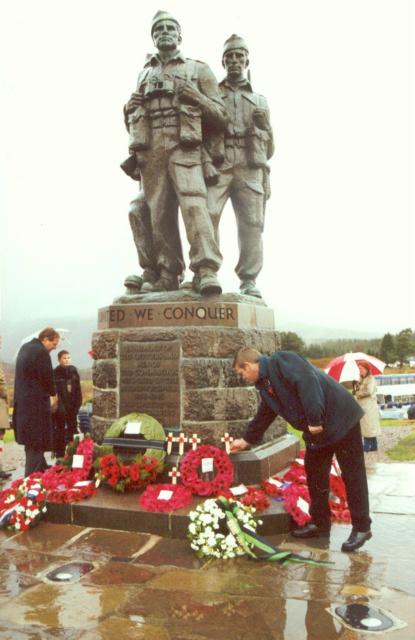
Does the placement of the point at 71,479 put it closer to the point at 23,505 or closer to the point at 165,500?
the point at 23,505

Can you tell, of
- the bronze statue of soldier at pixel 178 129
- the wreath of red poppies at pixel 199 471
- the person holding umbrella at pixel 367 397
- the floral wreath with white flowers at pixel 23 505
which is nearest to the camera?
the floral wreath with white flowers at pixel 23 505

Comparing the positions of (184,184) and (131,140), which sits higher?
(131,140)

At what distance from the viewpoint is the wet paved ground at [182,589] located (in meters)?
2.94

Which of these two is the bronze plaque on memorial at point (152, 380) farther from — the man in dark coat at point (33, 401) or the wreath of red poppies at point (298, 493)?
the wreath of red poppies at point (298, 493)

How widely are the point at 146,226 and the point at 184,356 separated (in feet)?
5.77

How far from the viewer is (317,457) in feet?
13.9

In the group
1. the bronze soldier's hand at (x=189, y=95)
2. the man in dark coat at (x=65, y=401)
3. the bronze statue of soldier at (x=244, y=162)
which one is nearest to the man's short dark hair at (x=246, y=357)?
the bronze statue of soldier at (x=244, y=162)

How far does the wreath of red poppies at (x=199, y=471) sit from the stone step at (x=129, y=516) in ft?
0.38

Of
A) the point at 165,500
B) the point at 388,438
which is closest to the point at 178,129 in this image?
the point at 165,500

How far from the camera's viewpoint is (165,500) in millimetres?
4672

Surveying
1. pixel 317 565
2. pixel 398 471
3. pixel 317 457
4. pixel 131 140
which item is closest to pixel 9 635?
pixel 317 565

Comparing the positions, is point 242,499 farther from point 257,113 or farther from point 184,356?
point 257,113

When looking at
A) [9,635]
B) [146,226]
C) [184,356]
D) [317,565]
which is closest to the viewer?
[9,635]

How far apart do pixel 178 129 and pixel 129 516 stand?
3.78 meters
